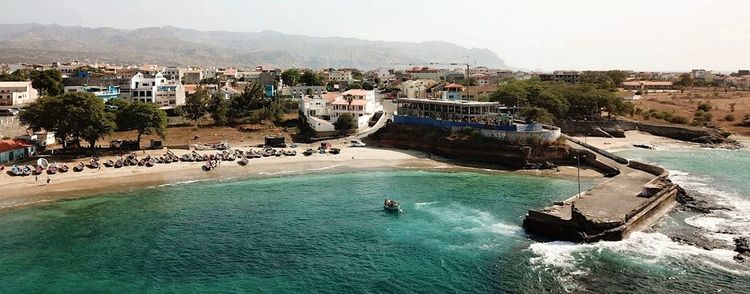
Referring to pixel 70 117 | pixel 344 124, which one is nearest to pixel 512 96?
pixel 344 124

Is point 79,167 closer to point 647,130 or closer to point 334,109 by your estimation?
point 334,109

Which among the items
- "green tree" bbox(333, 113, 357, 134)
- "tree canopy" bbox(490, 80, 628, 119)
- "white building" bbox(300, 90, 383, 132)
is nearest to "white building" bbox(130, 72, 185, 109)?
"white building" bbox(300, 90, 383, 132)

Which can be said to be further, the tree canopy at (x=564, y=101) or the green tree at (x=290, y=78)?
the green tree at (x=290, y=78)

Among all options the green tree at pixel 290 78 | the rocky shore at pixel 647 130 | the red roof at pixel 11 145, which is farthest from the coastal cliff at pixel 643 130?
the red roof at pixel 11 145

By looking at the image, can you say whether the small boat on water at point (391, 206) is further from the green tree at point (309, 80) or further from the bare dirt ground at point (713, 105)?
the green tree at point (309, 80)

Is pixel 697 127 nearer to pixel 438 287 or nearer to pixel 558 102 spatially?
pixel 558 102

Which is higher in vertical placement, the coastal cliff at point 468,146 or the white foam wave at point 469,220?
the coastal cliff at point 468,146
